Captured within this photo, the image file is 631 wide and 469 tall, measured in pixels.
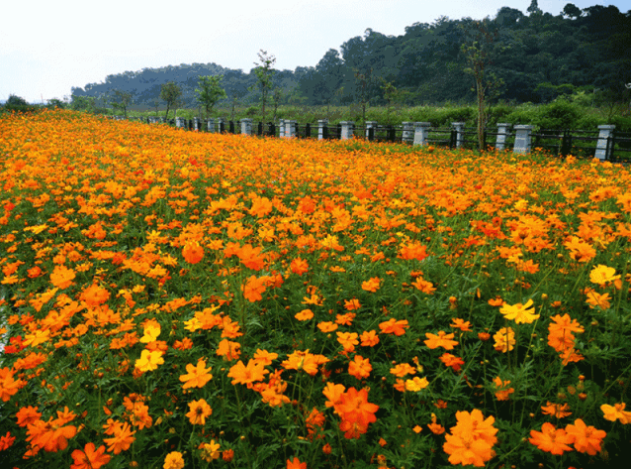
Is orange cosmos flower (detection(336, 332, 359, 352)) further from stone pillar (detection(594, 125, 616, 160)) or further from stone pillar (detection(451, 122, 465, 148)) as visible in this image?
stone pillar (detection(451, 122, 465, 148))

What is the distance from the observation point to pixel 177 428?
168cm

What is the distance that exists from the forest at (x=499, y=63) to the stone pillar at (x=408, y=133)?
13.3ft

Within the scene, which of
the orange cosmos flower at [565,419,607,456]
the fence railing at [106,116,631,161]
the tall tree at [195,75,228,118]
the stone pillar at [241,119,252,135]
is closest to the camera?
the orange cosmos flower at [565,419,607,456]

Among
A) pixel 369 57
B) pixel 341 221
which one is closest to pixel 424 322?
pixel 341 221

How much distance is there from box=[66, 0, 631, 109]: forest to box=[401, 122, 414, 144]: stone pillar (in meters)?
4.05

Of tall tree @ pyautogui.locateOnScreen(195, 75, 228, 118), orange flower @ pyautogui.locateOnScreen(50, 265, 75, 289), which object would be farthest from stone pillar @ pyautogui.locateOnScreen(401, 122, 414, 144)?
tall tree @ pyautogui.locateOnScreen(195, 75, 228, 118)

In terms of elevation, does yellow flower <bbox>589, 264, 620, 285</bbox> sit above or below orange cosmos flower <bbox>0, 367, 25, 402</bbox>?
above

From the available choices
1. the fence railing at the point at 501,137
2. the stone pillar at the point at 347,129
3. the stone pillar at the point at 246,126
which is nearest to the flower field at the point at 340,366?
the fence railing at the point at 501,137

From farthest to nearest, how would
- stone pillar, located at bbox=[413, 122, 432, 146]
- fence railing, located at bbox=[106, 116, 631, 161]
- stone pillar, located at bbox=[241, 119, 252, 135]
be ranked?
stone pillar, located at bbox=[241, 119, 252, 135] → stone pillar, located at bbox=[413, 122, 432, 146] → fence railing, located at bbox=[106, 116, 631, 161]

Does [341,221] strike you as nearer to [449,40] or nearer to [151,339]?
[151,339]

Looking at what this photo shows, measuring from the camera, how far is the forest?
3747 cm

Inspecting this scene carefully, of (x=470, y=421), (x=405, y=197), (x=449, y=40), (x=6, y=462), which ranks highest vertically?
(x=449, y=40)

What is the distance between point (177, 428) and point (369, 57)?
77.0 m

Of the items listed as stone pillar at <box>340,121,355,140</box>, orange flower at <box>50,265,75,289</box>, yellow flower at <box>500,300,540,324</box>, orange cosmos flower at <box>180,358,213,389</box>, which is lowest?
orange cosmos flower at <box>180,358,213,389</box>
